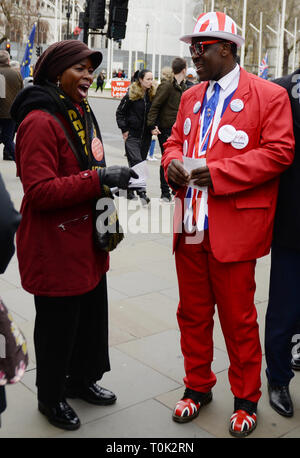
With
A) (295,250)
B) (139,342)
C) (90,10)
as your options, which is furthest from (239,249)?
(90,10)

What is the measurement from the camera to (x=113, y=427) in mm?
3227

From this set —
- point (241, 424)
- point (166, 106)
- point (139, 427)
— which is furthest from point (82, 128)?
point (166, 106)

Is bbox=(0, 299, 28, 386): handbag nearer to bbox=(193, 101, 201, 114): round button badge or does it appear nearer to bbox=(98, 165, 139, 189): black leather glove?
bbox=(98, 165, 139, 189): black leather glove

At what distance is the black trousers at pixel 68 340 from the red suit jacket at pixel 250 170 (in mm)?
766

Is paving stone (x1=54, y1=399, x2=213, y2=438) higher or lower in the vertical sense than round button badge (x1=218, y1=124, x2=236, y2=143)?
lower

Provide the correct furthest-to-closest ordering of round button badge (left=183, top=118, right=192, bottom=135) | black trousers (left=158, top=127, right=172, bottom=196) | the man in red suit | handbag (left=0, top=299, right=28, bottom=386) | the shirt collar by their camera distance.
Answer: black trousers (left=158, top=127, right=172, bottom=196) → round button badge (left=183, top=118, right=192, bottom=135) → the shirt collar → the man in red suit → handbag (left=0, top=299, right=28, bottom=386)

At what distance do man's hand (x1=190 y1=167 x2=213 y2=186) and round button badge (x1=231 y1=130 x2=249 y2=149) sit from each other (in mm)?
185

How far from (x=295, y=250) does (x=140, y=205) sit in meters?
5.91

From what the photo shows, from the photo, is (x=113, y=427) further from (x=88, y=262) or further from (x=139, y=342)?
(x=139, y=342)

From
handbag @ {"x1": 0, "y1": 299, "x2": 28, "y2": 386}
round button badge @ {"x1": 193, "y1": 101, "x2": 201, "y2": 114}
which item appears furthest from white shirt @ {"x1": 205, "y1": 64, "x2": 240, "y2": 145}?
handbag @ {"x1": 0, "y1": 299, "x2": 28, "y2": 386}

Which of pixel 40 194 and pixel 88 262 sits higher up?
pixel 40 194

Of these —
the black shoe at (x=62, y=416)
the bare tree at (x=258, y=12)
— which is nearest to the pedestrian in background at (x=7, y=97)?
the black shoe at (x=62, y=416)

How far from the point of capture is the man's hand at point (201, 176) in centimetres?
302

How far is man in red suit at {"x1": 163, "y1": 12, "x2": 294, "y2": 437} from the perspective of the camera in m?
3.02
